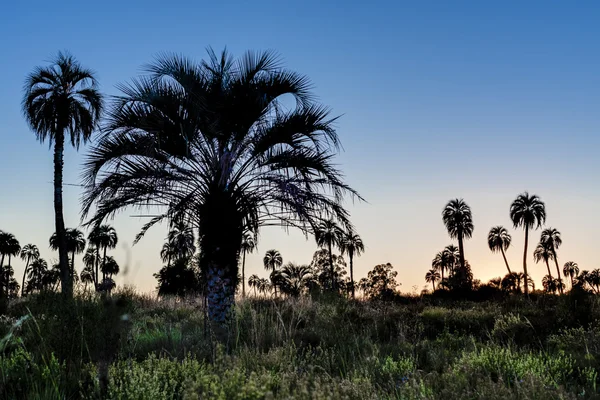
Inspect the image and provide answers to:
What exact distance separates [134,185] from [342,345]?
677 centimetres

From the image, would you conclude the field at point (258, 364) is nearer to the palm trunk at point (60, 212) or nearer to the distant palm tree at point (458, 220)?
the palm trunk at point (60, 212)

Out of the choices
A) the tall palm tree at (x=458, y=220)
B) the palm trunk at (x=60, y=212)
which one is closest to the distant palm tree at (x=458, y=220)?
the tall palm tree at (x=458, y=220)

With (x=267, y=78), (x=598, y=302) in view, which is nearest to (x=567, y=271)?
(x=598, y=302)

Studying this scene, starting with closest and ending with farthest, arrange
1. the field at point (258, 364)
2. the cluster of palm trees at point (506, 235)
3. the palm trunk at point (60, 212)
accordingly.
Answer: the field at point (258, 364) < the palm trunk at point (60, 212) < the cluster of palm trees at point (506, 235)

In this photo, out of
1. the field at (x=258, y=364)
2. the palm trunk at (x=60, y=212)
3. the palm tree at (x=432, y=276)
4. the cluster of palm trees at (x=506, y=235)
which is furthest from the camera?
the palm tree at (x=432, y=276)

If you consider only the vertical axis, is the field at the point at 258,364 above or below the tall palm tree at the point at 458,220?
below

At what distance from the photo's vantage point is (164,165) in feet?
42.3

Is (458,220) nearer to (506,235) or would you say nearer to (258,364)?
(506,235)

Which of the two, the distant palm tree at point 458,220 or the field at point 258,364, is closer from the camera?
the field at point 258,364

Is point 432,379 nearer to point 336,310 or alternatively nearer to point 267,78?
point 336,310

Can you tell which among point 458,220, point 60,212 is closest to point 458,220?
point 458,220

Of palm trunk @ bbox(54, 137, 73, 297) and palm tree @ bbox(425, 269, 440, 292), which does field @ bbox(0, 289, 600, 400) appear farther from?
palm tree @ bbox(425, 269, 440, 292)

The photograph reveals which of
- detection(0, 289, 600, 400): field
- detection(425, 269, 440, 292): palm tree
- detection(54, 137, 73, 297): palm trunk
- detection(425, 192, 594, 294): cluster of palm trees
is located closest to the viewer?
detection(0, 289, 600, 400): field

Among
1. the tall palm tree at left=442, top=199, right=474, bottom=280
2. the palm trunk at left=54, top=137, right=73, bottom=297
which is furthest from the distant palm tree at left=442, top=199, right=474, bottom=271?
the palm trunk at left=54, top=137, right=73, bottom=297
